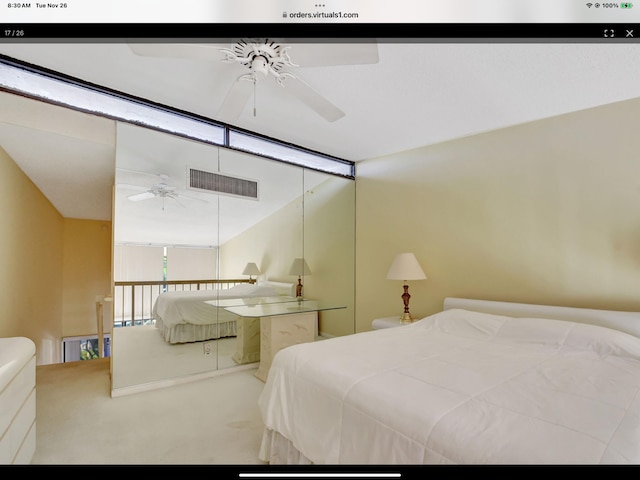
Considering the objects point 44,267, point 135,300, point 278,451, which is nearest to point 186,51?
point 278,451

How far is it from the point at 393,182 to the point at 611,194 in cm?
197

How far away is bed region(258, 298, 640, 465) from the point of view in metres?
0.88

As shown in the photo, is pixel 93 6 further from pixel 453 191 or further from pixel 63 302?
pixel 63 302

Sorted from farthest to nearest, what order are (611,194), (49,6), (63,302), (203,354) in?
(63,302), (203,354), (611,194), (49,6)

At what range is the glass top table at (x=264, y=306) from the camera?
9.79ft

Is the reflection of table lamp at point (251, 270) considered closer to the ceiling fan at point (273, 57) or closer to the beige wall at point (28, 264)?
the ceiling fan at point (273, 57)

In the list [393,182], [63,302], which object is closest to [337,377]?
[393,182]

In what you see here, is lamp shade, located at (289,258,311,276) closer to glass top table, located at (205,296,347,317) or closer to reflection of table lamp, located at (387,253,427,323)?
glass top table, located at (205,296,347,317)

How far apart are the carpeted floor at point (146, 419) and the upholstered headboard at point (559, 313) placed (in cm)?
198

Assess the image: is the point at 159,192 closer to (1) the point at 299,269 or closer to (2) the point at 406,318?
(1) the point at 299,269

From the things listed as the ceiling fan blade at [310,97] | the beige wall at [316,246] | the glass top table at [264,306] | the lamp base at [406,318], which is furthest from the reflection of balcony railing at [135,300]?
the lamp base at [406,318]

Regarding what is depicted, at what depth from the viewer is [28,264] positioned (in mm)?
2885

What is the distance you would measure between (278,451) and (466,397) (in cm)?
95

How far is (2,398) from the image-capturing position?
1.18 meters
